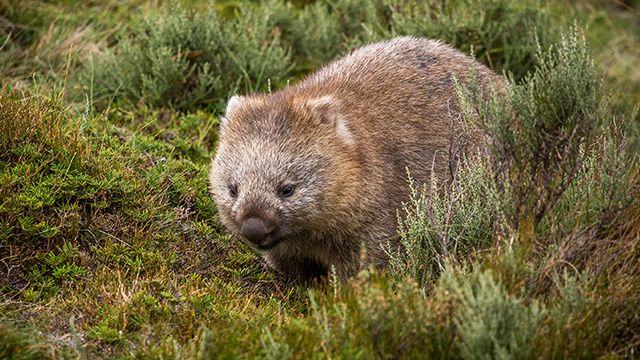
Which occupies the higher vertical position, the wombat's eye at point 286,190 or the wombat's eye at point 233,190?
the wombat's eye at point 286,190

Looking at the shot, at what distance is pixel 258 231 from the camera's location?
5039mm

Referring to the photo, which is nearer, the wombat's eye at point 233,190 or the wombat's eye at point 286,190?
the wombat's eye at point 286,190

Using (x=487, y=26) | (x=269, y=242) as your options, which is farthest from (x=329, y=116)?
(x=487, y=26)

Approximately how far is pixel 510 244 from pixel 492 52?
13.2 ft

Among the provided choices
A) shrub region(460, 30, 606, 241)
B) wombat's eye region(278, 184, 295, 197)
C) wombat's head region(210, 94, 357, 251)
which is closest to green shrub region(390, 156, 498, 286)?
shrub region(460, 30, 606, 241)

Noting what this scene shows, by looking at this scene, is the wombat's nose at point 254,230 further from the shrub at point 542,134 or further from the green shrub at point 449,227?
the shrub at point 542,134

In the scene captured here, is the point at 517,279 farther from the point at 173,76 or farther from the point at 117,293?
the point at 173,76

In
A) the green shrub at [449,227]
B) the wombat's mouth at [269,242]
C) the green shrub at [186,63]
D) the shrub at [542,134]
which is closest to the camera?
the shrub at [542,134]

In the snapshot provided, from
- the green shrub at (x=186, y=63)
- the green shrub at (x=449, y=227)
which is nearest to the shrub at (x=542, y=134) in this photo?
the green shrub at (x=449, y=227)

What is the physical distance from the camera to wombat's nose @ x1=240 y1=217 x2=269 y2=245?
5.04 m

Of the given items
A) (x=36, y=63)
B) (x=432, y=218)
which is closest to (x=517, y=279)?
(x=432, y=218)

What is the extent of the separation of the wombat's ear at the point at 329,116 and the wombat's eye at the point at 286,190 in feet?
1.54

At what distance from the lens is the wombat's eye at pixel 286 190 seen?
521cm

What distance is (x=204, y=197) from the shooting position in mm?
6145
